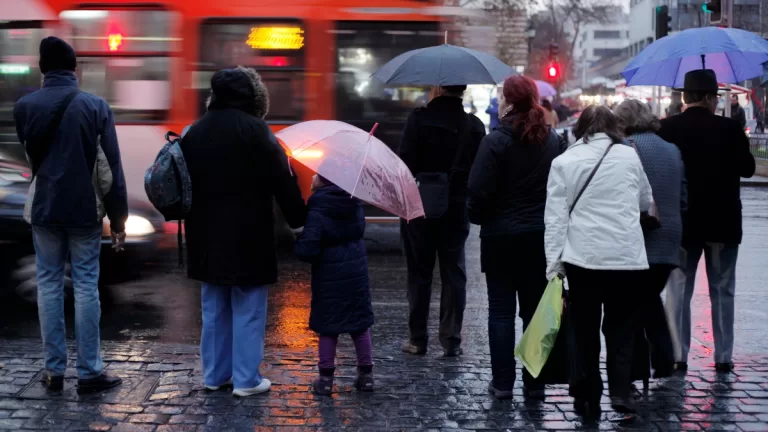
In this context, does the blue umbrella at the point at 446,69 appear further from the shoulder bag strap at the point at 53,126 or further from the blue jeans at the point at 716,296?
the shoulder bag strap at the point at 53,126

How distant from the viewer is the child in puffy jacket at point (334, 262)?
5.85m

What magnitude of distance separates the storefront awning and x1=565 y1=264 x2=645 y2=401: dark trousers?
8151 millimetres

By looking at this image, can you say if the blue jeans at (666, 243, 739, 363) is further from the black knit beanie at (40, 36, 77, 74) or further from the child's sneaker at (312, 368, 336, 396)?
the black knit beanie at (40, 36, 77, 74)

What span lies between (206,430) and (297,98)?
278 inches

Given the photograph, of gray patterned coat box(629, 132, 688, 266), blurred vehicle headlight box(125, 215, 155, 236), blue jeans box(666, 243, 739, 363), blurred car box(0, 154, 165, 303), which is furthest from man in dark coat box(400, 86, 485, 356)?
blurred vehicle headlight box(125, 215, 155, 236)

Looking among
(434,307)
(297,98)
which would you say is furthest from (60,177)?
(297,98)

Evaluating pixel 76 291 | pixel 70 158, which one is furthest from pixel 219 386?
pixel 70 158

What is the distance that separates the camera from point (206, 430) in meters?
5.38

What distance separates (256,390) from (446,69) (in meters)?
2.69

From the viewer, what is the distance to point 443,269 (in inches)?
284

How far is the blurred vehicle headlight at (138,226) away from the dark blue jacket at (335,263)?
5.02m

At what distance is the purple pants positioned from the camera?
6.02 meters

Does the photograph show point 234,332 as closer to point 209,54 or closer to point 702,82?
point 702,82

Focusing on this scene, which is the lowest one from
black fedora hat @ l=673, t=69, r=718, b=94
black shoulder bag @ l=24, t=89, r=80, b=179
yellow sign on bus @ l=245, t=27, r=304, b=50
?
black shoulder bag @ l=24, t=89, r=80, b=179
